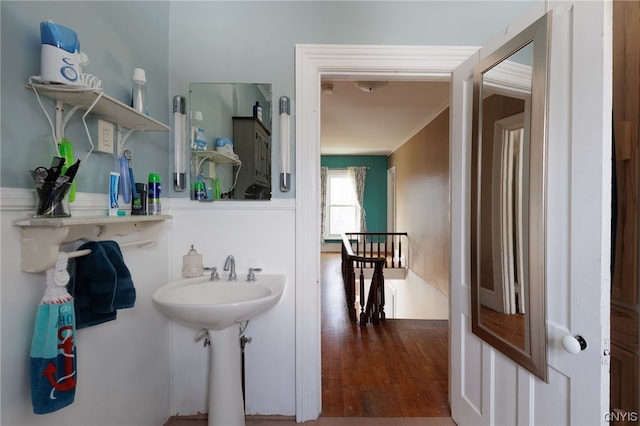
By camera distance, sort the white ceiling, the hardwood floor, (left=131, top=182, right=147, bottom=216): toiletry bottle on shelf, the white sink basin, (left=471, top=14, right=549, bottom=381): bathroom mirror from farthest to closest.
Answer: the white ceiling, the hardwood floor, (left=131, top=182, right=147, bottom=216): toiletry bottle on shelf, the white sink basin, (left=471, top=14, right=549, bottom=381): bathroom mirror

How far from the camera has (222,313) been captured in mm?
1089

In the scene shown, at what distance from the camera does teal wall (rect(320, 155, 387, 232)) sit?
7.41 m

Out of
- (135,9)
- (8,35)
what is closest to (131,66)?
(135,9)

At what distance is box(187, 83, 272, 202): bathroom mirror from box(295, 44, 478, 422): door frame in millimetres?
194

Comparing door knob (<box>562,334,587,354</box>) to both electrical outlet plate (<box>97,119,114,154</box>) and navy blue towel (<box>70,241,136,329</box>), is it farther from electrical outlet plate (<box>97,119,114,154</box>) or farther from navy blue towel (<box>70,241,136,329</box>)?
electrical outlet plate (<box>97,119,114,154</box>)

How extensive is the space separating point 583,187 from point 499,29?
1.16 m

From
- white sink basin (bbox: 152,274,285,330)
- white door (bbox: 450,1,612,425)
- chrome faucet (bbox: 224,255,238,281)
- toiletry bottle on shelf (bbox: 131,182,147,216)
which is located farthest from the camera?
chrome faucet (bbox: 224,255,238,281)

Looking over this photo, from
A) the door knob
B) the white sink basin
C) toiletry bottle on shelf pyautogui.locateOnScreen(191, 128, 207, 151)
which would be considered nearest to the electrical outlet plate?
toiletry bottle on shelf pyautogui.locateOnScreen(191, 128, 207, 151)

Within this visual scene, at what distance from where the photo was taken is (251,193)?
157cm

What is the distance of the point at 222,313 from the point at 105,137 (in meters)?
0.83

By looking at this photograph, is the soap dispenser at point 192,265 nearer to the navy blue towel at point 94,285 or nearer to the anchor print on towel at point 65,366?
the navy blue towel at point 94,285

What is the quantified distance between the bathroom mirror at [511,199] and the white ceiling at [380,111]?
1.81m

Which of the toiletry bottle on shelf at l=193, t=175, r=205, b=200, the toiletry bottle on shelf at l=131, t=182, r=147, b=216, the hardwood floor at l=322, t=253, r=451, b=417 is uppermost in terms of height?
the toiletry bottle on shelf at l=193, t=175, r=205, b=200

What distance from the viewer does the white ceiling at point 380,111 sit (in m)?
3.20
